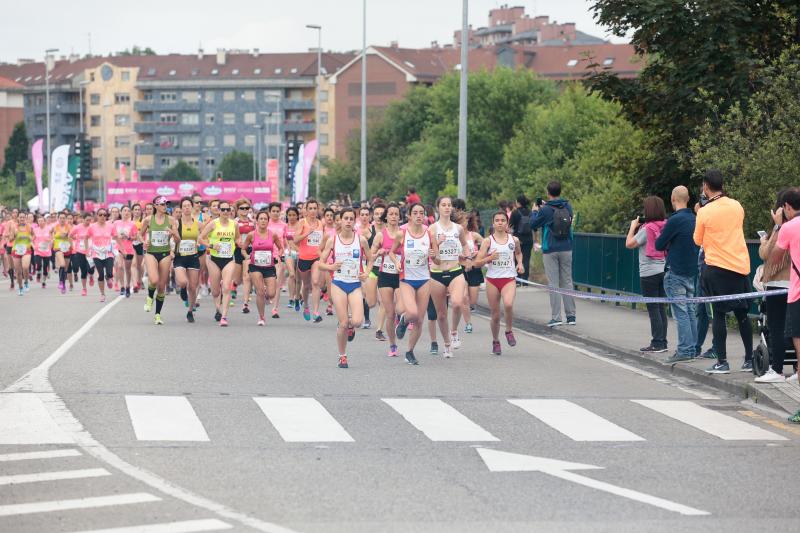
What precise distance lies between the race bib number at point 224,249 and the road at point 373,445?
4.87 metres

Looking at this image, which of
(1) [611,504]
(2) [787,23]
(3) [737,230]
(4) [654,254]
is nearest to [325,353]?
(4) [654,254]

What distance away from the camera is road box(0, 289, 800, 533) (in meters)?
8.00

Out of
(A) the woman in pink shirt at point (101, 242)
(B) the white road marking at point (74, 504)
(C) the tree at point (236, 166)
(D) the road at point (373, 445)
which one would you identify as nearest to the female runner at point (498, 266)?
(D) the road at point (373, 445)

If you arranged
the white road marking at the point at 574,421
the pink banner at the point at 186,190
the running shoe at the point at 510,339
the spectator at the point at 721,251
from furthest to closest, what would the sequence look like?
the pink banner at the point at 186,190, the running shoe at the point at 510,339, the spectator at the point at 721,251, the white road marking at the point at 574,421

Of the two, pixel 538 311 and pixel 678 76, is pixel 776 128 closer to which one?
pixel 678 76

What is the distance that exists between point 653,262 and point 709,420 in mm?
5765

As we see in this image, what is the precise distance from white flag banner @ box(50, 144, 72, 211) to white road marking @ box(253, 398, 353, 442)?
1843 inches

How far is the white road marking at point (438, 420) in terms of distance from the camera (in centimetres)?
1098

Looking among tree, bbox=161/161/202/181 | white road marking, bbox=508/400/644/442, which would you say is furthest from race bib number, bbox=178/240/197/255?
tree, bbox=161/161/202/181

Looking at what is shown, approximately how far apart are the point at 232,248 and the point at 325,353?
5.43 m

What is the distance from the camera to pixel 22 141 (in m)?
185

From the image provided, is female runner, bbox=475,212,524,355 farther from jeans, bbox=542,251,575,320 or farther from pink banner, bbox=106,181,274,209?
pink banner, bbox=106,181,274,209

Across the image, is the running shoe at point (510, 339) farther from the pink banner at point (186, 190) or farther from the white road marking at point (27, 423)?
the pink banner at point (186, 190)

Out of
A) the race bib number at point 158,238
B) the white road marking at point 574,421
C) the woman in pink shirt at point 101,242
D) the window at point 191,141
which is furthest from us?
the window at point 191,141
